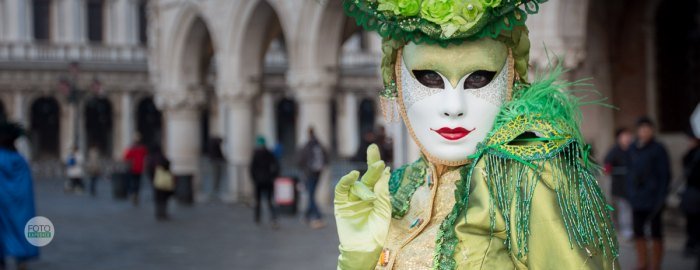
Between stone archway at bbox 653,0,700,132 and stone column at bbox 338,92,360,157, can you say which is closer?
stone archway at bbox 653,0,700,132

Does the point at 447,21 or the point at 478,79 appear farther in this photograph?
the point at 478,79

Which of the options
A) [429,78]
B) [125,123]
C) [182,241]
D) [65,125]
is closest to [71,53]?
[65,125]

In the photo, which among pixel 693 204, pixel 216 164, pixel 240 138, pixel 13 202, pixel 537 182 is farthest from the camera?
pixel 216 164

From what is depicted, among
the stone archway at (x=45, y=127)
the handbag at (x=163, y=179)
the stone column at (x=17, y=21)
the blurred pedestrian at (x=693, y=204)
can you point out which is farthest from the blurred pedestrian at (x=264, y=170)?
the stone column at (x=17, y=21)

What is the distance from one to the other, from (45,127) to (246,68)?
22.0m

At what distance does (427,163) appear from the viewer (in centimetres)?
320

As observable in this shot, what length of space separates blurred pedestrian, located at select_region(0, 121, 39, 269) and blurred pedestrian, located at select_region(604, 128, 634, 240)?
6161 millimetres

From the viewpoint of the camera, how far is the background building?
553 inches

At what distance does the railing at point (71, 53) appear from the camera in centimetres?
3753

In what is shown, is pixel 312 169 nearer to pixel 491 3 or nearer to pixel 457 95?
pixel 457 95

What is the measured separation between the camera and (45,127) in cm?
3941

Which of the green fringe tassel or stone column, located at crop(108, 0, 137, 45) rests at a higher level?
stone column, located at crop(108, 0, 137, 45)

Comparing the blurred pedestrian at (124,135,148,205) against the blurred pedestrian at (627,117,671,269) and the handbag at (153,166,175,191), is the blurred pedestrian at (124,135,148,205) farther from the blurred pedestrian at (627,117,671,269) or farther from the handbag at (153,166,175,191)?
the blurred pedestrian at (627,117,671,269)

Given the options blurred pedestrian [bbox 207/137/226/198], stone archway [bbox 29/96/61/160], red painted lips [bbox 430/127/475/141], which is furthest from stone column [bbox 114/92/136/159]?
red painted lips [bbox 430/127/475/141]
